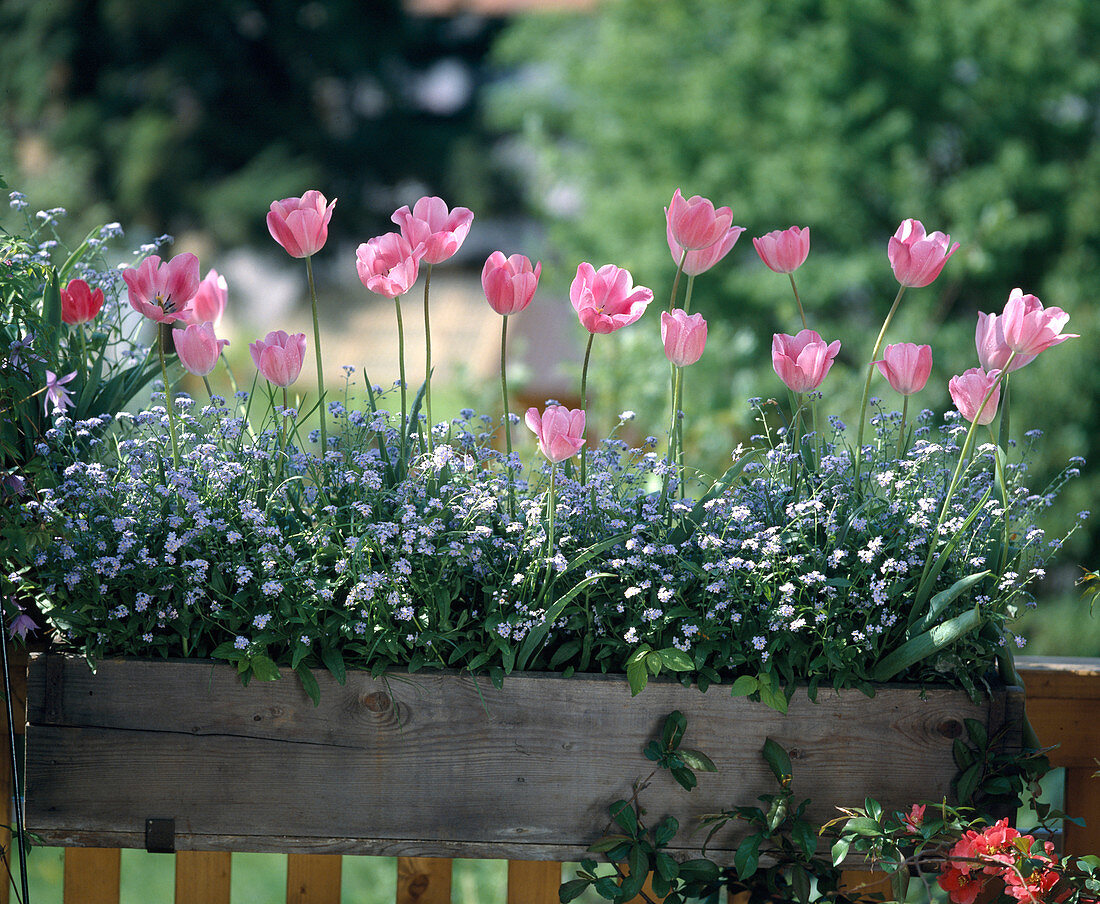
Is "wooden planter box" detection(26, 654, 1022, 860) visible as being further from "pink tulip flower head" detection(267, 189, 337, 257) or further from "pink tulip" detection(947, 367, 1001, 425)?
"pink tulip flower head" detection(267, 189, 337, 257)

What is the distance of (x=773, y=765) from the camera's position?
1061 mm

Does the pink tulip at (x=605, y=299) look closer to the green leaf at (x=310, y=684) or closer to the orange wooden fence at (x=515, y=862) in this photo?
the green leaf at (x=310, y=684)

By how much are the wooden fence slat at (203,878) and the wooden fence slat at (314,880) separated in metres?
0.09

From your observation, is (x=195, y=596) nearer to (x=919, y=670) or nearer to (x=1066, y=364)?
(x=919, y=670)

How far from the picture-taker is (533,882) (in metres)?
1.30

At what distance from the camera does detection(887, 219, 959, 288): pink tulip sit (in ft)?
3.63

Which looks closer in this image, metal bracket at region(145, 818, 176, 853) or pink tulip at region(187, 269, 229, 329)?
metal bracket at region(145, 818, 176, 853)

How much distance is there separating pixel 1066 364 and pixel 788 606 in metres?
4.95

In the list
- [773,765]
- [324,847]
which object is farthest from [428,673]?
[773,765]

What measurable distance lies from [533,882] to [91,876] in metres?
0.59

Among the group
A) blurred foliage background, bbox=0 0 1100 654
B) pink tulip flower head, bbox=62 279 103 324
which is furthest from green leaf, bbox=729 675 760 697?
blurred foliage background, bbox=0 0 1100 654

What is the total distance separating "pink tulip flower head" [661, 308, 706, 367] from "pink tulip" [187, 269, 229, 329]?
0.58 m

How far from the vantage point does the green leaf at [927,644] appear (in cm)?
100

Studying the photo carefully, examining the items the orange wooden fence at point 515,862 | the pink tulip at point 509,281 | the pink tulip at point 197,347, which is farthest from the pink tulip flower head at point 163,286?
the orange wooden fence at point 515,862
